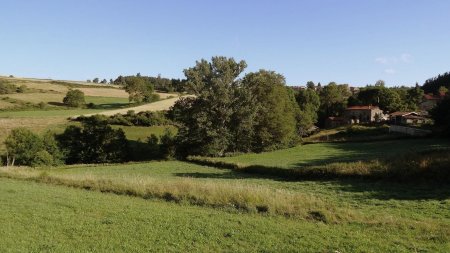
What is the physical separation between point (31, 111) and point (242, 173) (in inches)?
2861

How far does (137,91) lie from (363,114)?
65.3 m

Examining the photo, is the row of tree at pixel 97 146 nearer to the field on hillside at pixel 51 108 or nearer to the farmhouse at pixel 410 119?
the field on hillside at pixel 51 108

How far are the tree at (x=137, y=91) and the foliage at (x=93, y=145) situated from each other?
51.7 metres

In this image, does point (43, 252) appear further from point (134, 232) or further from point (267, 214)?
point (267, 214)

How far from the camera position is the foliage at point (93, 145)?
66625 mm

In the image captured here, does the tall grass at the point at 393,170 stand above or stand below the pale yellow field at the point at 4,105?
below

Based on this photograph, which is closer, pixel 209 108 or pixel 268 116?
pixel 209 108

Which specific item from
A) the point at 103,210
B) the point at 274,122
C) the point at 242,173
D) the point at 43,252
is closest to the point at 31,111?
the point at 274,122

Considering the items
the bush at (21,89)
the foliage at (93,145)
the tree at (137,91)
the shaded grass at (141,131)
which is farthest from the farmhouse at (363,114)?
the bush at (21,89)

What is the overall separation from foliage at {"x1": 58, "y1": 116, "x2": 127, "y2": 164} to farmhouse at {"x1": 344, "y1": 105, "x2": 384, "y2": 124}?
70629 mm

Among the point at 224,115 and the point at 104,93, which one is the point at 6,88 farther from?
the point at 224,115

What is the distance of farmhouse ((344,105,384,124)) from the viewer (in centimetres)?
11562

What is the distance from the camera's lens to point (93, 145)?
67.1m

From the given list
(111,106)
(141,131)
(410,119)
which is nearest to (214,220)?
(141,131)
